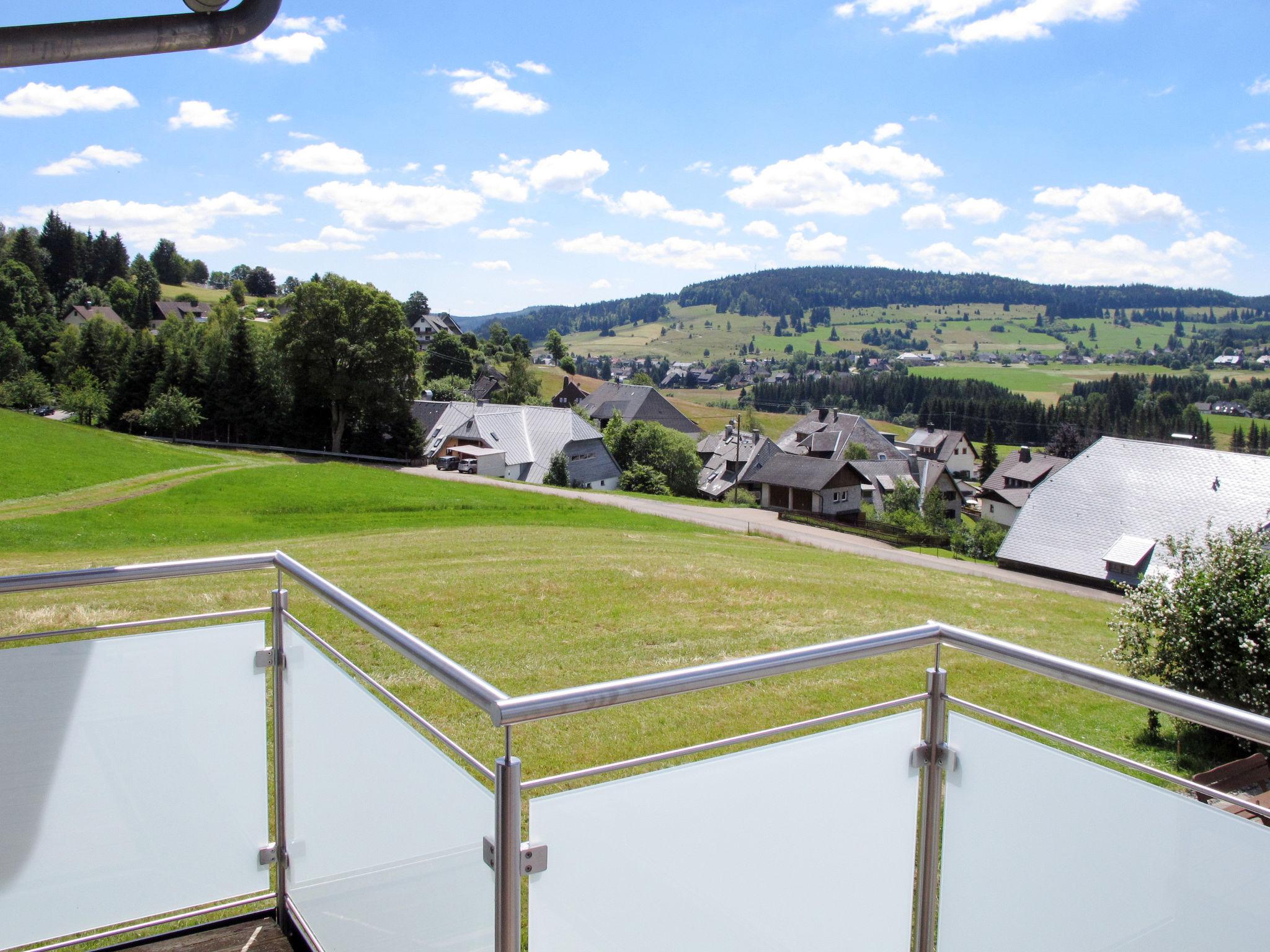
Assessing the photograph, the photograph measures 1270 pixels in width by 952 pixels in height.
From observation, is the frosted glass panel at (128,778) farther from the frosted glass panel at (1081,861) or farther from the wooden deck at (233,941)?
the frosted glass panel at (1081,861)

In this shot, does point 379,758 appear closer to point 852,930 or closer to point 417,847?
point 417,847

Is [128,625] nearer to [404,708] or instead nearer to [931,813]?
[404,708]

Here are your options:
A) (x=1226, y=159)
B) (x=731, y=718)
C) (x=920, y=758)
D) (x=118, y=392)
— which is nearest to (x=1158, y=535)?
(x=731, y=718)

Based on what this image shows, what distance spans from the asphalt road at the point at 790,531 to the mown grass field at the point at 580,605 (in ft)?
16.4

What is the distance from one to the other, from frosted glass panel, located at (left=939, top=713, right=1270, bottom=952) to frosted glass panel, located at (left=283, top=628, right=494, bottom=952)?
1539 mm

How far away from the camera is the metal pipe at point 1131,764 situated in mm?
1981

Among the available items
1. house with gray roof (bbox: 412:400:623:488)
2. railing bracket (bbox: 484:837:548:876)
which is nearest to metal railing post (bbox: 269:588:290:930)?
railing bracket (bbox: 484:837:548:876)

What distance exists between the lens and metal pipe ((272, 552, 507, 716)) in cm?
189

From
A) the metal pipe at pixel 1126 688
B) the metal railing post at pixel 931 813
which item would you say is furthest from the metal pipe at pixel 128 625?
the metal pipe at pixel 1126 688

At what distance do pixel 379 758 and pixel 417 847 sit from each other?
12.5 inches

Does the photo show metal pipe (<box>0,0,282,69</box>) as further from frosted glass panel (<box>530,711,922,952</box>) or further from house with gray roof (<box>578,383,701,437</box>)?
house with gray roof (<box>578,383,701,437</box>)

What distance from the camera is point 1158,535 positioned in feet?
122

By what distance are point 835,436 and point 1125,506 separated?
3782 centimetres

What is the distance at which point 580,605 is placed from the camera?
12.7m
